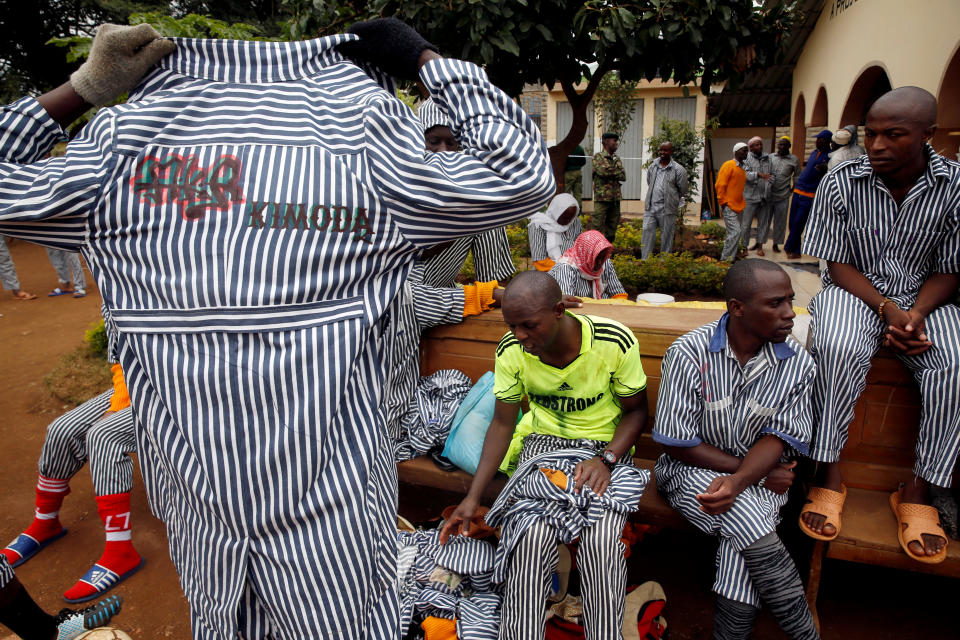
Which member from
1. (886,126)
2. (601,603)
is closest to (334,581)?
(601,603)

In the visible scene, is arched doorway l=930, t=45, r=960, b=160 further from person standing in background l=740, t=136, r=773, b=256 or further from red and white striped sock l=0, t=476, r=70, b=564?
red and white striped sock l=0, t=476, r=70, b=564

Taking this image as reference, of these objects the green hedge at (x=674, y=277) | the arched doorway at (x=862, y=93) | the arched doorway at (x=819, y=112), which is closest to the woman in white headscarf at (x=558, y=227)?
the green hedge at (x=674, y=277)

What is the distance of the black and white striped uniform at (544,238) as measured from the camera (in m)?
5.15

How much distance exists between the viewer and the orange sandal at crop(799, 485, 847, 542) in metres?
2.23

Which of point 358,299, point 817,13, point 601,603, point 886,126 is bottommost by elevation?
point 601,603

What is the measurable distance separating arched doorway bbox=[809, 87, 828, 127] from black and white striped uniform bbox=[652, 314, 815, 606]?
11.1 m

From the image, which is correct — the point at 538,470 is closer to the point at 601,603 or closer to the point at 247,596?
the point at 601,603

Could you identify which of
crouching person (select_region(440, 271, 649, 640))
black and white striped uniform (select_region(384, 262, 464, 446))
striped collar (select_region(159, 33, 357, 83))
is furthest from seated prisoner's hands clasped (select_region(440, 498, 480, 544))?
striped collar (select_region(159, 33, 357, 83))

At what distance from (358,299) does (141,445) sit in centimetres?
59

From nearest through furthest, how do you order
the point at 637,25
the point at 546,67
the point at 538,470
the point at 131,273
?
the point at 131,273 < the point at 538,470 < the point at 637,25 < the point at 546,67

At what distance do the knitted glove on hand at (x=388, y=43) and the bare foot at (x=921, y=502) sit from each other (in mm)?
2323

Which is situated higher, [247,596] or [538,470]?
[247,596]

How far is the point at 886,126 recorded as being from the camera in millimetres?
2287

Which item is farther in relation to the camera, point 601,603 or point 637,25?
point 637,25
